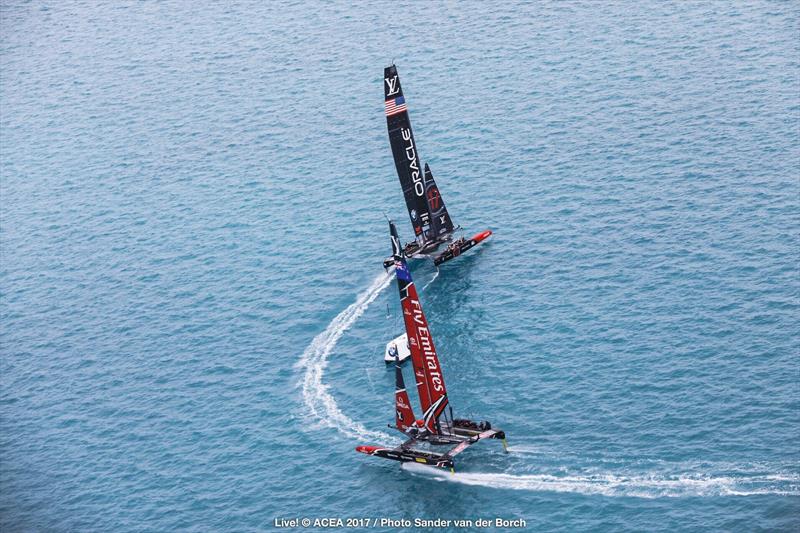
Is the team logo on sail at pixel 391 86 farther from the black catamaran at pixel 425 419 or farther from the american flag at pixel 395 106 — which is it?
the black catamaran at pixel 425 419

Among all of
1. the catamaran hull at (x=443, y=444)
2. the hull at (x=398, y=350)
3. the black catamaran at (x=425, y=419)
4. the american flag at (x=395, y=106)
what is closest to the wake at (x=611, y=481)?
the catamaran hull at (x=443, y=444)

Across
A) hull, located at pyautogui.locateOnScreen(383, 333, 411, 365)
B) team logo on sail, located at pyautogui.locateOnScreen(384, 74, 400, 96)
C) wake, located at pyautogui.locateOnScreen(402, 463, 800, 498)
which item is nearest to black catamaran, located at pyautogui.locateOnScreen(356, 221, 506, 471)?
wake, located at pyautogui.locateOnScreen(402, 463, 800, 498)

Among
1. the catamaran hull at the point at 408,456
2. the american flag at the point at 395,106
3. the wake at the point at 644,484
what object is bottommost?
the wake at the point at 644,484

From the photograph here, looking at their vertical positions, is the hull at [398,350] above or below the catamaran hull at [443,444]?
above

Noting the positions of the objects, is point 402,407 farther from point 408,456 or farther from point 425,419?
point 408,456

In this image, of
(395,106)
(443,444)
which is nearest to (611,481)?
(443,444)

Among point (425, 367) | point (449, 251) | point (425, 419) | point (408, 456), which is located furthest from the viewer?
point (449, 251)
